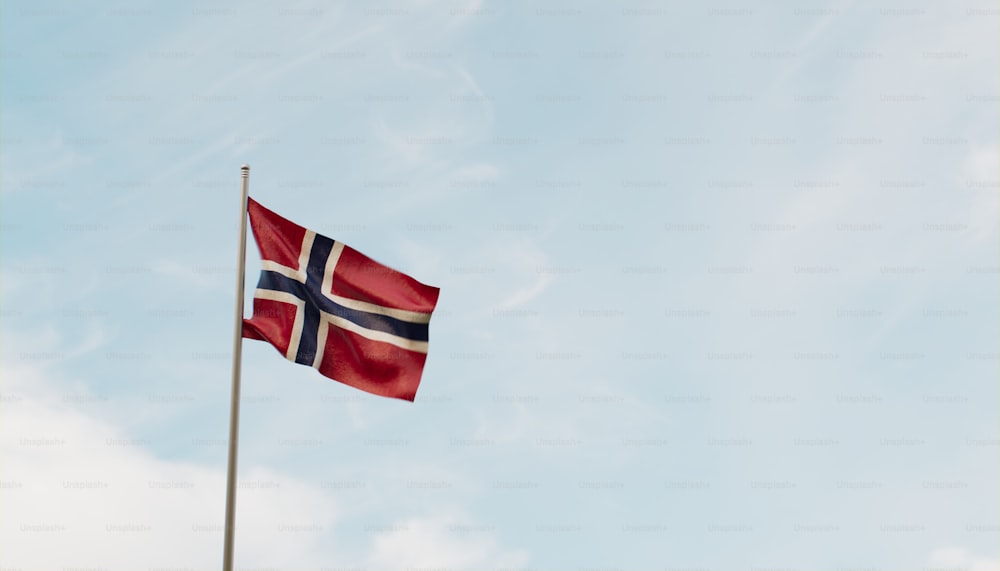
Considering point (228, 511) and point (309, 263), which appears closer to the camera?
point (228, 511)

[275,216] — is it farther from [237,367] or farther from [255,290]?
[237,367]

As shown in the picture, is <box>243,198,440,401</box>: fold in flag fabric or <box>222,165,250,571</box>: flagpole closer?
<box>222,165,250,571</box>: flagpole

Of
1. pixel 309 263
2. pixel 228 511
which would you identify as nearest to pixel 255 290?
pixel 309 263

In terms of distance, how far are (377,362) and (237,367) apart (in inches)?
86.0

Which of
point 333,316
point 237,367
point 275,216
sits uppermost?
point 275,216

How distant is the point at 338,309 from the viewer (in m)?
15.9

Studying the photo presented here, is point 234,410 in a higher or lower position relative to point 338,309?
lower

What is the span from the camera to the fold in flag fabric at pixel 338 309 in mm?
15516

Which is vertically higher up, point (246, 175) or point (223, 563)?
point (246, 175)

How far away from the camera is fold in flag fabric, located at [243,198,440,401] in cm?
1552

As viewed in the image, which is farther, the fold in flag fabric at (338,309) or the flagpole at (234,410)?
the fold in flag fabric at (338,309)

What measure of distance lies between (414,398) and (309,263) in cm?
235

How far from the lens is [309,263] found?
51.8 ft

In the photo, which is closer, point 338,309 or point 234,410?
point 234,410
